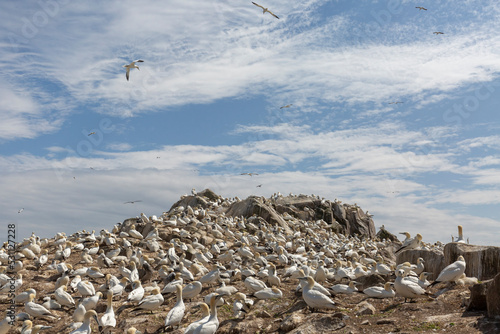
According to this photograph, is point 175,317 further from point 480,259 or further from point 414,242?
point 414,242

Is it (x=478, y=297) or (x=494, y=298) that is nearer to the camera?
(x=494, y=298)

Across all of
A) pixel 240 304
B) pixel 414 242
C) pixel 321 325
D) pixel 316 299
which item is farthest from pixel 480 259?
pixel 240 304

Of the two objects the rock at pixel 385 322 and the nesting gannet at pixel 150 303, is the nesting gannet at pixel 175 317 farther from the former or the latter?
the rock at pixel 385 322

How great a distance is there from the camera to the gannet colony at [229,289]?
12984 millimetres

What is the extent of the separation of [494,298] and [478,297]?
110cm

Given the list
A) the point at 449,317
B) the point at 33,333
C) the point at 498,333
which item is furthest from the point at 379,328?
the point at 33,333

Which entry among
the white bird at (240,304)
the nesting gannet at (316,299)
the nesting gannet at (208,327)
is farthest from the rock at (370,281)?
the nesting gannet at (208,327)

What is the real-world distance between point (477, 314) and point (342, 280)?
813 cm

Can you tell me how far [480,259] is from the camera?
16.8 metres

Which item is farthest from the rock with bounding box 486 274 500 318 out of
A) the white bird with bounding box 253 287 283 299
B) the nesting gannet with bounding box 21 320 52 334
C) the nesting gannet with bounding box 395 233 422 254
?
the nesting gannet with bounding box 21 320 52 334

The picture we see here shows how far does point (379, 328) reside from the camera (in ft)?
39.4

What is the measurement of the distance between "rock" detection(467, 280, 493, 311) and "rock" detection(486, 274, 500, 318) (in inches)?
28.0

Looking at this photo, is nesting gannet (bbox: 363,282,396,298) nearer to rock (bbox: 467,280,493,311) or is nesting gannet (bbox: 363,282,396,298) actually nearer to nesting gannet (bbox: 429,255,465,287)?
nesting gannet (bbox: 429,255,465,287)

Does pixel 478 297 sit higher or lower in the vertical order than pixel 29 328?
higher
